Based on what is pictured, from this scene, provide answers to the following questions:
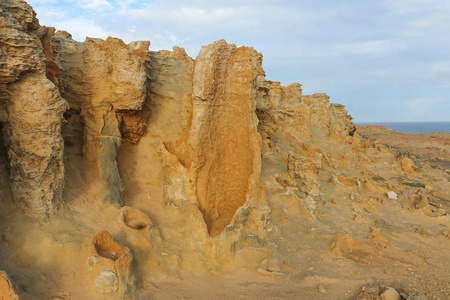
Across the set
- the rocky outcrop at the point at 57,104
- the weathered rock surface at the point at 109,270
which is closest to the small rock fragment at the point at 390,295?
the weathered rock surface at the point at 109,270

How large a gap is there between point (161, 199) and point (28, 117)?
8.63 ft

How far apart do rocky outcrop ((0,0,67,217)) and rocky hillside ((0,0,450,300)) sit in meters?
0.02

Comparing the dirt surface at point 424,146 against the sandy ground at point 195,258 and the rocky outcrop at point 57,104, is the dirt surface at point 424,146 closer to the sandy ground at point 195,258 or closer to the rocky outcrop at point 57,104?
the sandy ground at point 195,258

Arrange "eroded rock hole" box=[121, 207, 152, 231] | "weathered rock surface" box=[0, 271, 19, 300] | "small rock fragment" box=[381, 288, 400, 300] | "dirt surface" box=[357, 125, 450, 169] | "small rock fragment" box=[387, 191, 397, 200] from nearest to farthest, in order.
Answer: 1. "weathered rock surface" box=[0, 271, 19, 300]
2. "small rock fragment" box=[381, 288, 400, 300]
3. "eroded rock hole" box=[121, 207, 152, 231]
4. "small rock fragment" box=[387, 191, 397, 200]
5. "dirt surface" box=[357, 125, 450, 169]

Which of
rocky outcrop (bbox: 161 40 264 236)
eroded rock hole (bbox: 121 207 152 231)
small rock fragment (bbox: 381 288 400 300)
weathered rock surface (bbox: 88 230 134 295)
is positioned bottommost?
small rock fragment (bbox: 381 288 400 300)

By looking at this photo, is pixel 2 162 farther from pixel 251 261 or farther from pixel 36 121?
pixel 251 261

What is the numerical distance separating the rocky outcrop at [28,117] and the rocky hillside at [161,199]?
2 cm

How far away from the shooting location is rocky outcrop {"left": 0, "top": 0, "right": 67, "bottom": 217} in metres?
4.19

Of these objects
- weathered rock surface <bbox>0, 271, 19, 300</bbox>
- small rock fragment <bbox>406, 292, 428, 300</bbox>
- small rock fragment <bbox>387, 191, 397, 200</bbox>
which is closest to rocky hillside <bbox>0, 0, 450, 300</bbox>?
weathered rock surface <bbox>0, 271, 19, 300</bbox>

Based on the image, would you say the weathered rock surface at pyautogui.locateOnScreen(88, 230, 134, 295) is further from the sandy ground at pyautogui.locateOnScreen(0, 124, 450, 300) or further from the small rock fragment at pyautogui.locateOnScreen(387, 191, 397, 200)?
the small rock fragment at pyautogui.locateOnScreen(387, 191, 397, 200)

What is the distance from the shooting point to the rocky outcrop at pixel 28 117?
13.7ft

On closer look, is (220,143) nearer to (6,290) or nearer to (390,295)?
(390,295)

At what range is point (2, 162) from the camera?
4465 millimetres

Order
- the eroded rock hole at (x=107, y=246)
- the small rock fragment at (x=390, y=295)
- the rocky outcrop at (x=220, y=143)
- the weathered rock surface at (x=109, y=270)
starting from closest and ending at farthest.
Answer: the weathered rock surface at (x=109, y=270) → the eroded rock hole at (x=107, y=246) → the small rock fragment at (x=390, y=295) → the rocky outcrop at (x=220, y=143)
